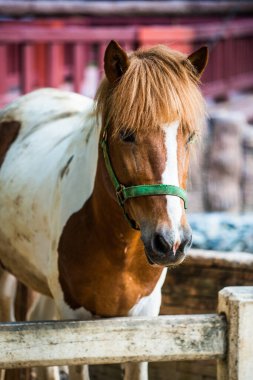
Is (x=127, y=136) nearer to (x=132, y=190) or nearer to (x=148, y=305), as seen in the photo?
(x=132, y=190)

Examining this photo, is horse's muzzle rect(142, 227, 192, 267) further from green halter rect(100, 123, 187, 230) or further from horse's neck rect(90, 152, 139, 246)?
horse's neck rect(90, 152, 139, 246)

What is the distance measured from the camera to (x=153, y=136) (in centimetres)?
332

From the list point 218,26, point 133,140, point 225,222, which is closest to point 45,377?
point 225,222

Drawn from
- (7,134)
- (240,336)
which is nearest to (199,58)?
(240,336)

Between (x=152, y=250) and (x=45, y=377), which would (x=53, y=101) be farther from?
(x=152, y=250)

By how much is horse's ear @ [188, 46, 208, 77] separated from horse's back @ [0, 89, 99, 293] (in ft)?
1.68

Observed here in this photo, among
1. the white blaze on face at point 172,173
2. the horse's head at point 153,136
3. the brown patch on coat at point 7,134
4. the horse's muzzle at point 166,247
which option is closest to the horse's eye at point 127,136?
the horse's head at point 153,136

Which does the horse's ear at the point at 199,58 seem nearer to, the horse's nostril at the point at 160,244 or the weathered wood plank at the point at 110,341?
the horse's nostril at the point at 160,244

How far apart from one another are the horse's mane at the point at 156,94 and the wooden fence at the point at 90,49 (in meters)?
2.99

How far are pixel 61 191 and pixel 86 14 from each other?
480cm

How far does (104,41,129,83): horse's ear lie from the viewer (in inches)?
136

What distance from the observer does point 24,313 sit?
5246 mm

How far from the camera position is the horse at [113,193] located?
3291 millimetres

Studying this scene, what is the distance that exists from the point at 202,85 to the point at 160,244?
3.10m
